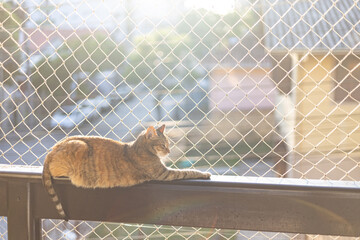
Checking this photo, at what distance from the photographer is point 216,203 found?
1.20 m

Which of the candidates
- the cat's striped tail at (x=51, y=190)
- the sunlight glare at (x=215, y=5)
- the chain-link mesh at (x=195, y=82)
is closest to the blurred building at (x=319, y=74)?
the chain-link mesh at (x=195, y=82)

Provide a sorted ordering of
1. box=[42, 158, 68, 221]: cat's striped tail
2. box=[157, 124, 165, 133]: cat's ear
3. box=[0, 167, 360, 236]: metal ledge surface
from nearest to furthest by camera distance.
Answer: box=[0, 167, 360, 236]: metal ledge surface < box=[42, 158, 68, 221]: cat's striped tail < box=[157, 124, 165, 133]: cat's ear

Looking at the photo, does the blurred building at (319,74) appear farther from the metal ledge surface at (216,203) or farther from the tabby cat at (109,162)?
the tabby cat at (109,162)

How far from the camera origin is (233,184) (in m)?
1.17

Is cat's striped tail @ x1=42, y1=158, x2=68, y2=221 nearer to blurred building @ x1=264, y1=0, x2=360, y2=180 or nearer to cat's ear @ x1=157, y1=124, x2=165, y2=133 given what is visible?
cat's ear @ x1=157, y1=124, x2=165, y2=133

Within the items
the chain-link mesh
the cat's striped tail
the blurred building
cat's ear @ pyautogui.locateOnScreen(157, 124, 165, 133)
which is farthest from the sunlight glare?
the cat's striped tail

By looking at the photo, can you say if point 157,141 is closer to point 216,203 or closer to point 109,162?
point 109,162

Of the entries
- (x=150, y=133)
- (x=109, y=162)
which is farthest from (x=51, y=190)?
(x=150, y=133)

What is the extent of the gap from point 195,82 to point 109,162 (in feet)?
1.33

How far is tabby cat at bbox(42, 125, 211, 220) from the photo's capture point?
1288mm

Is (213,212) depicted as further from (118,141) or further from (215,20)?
(215,20)

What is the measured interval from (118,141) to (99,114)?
127 millimetres

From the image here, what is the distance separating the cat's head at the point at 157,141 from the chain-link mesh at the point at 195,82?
0.03 metres

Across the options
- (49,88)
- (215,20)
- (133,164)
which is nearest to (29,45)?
(49,88)
